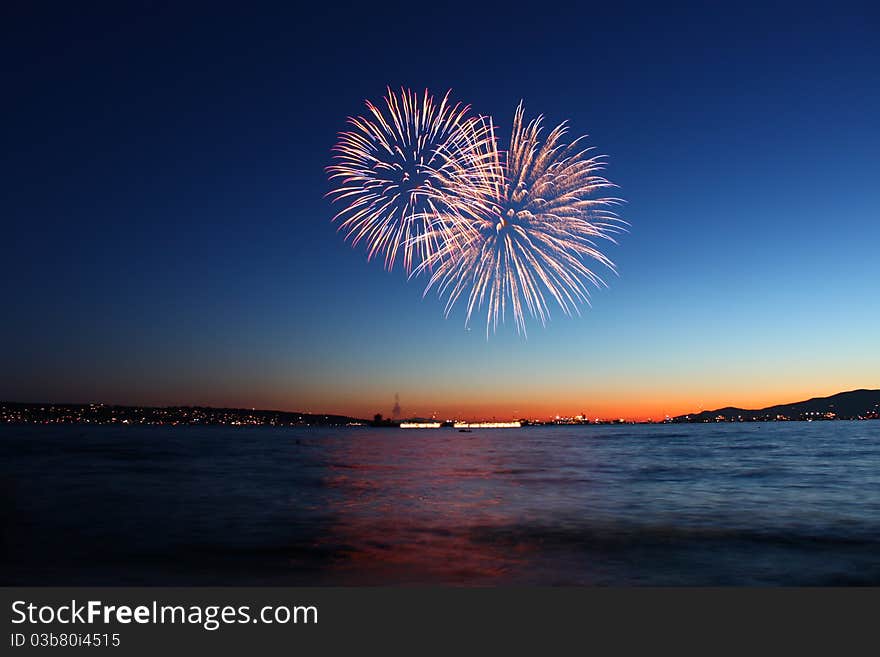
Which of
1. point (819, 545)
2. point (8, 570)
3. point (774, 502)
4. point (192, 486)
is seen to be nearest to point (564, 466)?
point (774, 502)

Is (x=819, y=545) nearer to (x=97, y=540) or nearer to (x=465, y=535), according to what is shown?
(x=465, y=535)

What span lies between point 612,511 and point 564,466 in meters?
28.9

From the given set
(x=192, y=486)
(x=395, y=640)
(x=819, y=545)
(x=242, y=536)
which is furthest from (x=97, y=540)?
(x=819, y=545)

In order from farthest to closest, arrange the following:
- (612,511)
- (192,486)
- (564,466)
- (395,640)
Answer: (564,466)
(192,486)
(612,511)
(395,640)

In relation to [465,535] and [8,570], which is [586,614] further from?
[8,570]

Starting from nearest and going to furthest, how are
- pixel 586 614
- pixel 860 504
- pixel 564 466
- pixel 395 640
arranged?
pixel 395 640 < pixel 586 614 < pixel 860 504 < pixel 564 466

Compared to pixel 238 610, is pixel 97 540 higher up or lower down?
lower down

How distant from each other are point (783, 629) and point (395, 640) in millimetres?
6490

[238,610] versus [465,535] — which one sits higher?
[238,610]

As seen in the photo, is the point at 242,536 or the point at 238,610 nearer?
the point at 238,610

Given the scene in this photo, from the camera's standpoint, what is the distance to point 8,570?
16.3 metres

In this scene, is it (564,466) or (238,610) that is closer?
(238,610)

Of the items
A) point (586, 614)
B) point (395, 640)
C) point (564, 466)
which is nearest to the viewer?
point (395, 640)

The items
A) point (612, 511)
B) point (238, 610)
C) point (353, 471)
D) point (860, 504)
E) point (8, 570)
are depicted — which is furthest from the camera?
point (353, 471)
